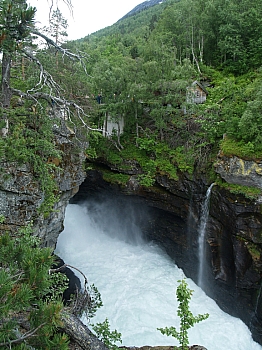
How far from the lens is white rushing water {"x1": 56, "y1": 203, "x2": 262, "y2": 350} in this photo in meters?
10.7

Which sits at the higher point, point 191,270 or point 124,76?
point 124,76

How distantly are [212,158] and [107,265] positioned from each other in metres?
8.20

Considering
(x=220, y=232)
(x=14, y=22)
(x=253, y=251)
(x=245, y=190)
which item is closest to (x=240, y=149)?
(x=245, y=190)

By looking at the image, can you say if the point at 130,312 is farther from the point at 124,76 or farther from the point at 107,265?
the point at 124,76

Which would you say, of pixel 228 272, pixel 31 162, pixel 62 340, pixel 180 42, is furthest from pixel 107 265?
pixel 180 42

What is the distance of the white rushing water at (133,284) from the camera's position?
10727mm

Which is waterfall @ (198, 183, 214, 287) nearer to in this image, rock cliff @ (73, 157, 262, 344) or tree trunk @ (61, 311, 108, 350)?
rock cliff @ (73, 157, 262, 344)

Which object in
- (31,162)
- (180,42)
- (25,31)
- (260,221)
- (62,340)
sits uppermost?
(180,42)

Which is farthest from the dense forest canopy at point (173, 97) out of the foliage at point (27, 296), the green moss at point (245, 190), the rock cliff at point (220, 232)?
the foliage at point (27, 296)

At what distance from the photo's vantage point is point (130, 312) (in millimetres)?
11742

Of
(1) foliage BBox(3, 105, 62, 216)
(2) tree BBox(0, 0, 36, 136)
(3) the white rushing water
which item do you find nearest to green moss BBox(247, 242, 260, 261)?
(3) the white rushing water

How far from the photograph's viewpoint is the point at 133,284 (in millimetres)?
13477

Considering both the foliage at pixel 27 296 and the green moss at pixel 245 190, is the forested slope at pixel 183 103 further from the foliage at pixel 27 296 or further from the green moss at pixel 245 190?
the foliage at pixel 27 296

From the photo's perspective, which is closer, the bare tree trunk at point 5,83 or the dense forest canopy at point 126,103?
the dense forest canopy at point 126,103
